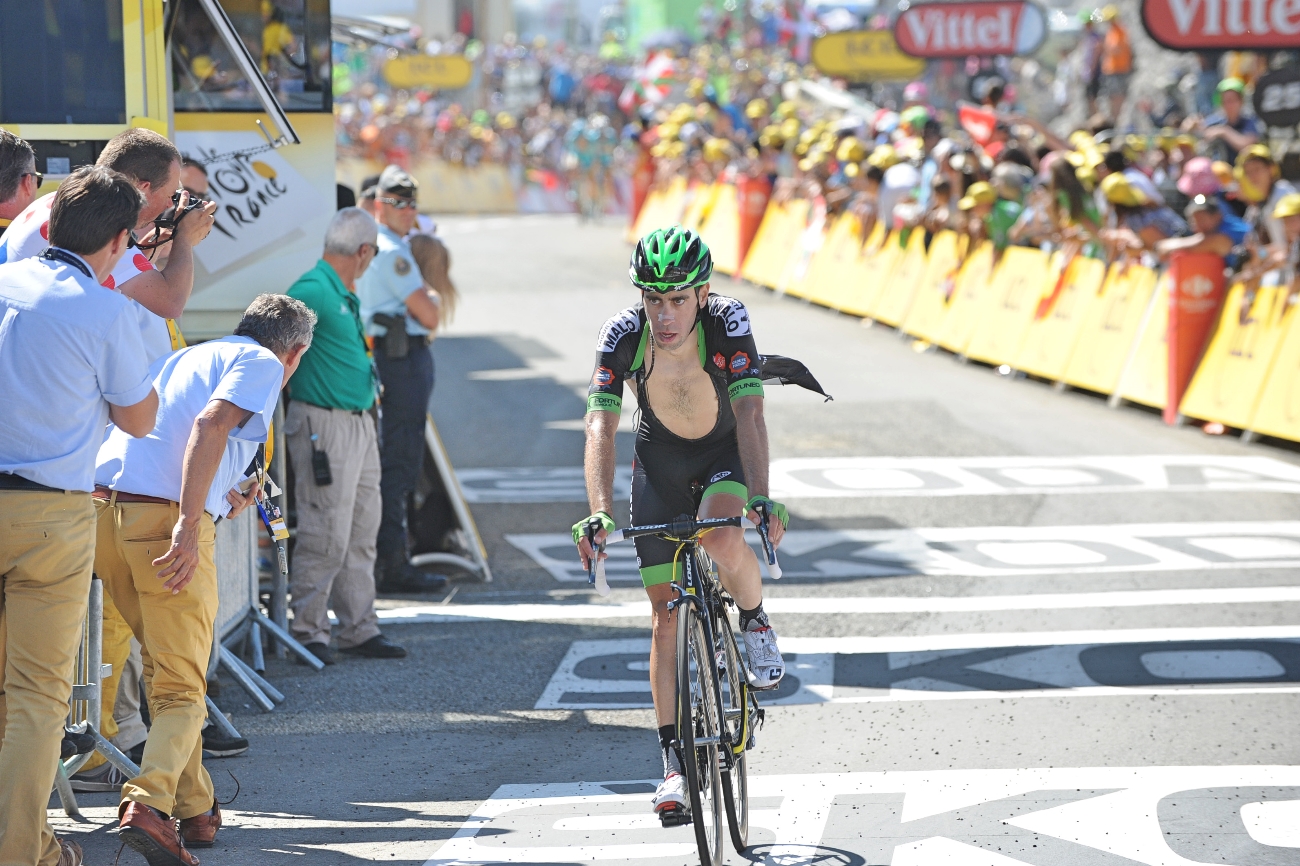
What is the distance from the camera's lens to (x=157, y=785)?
16.6 feet

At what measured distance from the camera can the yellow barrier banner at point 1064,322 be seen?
15695 millimetres

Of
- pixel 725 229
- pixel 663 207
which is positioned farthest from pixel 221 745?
pixel 663 207

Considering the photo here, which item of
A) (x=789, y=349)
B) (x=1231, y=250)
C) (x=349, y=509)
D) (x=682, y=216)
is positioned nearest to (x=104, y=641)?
(x=349, y=509)

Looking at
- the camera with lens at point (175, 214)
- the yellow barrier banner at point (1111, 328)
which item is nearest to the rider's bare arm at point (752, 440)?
the camera with lens at point (175, 214)

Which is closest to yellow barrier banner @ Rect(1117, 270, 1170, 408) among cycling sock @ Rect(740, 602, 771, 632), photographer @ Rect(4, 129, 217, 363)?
cycling sock @ Rect(740, 602, 771, 632)

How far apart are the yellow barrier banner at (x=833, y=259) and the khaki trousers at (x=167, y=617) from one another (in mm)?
→ 17661

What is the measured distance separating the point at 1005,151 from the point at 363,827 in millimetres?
14423

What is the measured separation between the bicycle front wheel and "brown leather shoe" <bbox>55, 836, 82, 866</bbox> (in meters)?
1.97

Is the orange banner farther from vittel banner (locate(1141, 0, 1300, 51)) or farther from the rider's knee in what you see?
the rider's knee

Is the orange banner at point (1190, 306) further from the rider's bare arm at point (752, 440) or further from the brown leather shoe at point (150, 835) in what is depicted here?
the brown leather shoe at point (150, 835)

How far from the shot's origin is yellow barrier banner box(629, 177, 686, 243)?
3117 centimetres

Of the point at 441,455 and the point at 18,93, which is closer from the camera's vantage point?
the point at 18,93

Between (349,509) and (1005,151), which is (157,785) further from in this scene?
(1005,151)

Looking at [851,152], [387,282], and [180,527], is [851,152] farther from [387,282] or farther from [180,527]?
[180,527]
